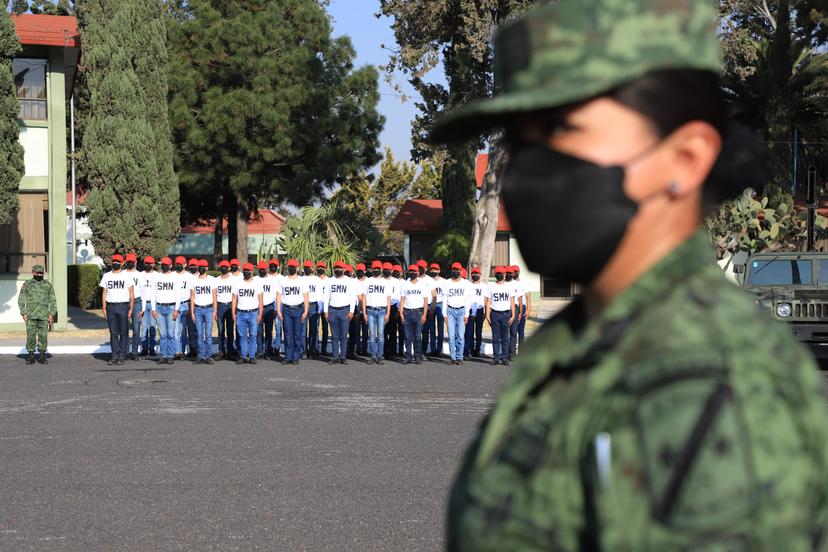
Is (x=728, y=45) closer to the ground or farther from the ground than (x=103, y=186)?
farther from the ground

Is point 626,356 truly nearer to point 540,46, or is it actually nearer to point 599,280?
point 599,280

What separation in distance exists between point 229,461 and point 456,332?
1066cm

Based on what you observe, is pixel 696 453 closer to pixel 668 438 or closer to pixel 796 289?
pixel 668 438

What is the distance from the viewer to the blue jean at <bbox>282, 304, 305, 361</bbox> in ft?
62.0

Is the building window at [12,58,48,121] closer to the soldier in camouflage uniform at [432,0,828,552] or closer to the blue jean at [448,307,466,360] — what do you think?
the blue jean at [448,307,466,360]

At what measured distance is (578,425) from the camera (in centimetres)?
123

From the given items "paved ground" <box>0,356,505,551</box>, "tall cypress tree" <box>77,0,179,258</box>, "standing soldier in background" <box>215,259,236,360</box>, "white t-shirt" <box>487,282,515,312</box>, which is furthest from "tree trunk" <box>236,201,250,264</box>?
"paved ground" <box>0,356,505,551</box>

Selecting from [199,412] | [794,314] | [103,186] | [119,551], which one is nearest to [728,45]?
[794,314]

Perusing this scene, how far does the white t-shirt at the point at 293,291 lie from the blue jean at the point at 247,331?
2.77 ft

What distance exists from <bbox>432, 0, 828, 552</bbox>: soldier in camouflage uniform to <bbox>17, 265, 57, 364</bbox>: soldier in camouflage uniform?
57.7 ft

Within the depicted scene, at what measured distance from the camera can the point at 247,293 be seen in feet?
62.3

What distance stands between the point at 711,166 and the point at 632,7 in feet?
0.77

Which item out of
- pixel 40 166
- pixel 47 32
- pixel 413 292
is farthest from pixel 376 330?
pixel 47 32

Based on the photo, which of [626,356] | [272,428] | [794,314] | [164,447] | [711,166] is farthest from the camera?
[794,314]
